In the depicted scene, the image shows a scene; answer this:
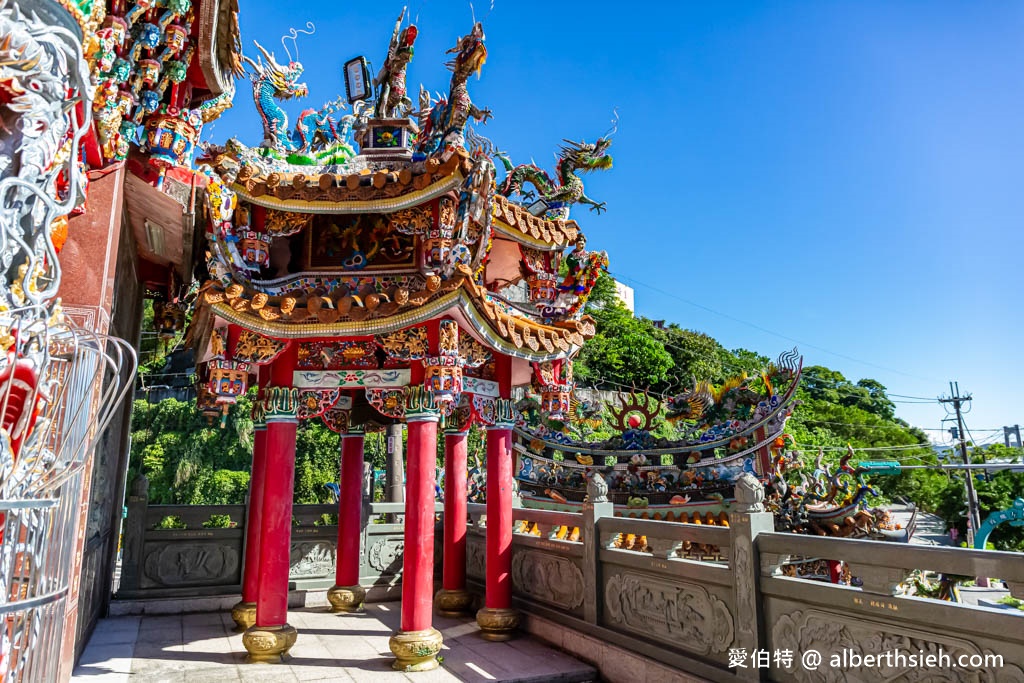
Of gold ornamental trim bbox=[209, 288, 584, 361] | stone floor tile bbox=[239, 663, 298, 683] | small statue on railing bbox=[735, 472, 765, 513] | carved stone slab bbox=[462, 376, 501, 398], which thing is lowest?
stone floor tile bbox=[239, 663, 298, 683]

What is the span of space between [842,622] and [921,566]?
0.73 m

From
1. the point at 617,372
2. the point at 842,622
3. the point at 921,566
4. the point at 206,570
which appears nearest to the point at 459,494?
the point at 206,570

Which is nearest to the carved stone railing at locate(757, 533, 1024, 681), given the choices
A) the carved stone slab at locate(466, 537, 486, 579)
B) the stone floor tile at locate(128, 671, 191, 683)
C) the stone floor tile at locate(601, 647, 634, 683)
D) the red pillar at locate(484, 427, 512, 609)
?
the stone floor tile at locate(601, 647, 634, 683)

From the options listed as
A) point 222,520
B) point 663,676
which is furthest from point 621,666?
point 222,520

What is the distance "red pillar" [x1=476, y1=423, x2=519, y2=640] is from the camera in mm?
7625

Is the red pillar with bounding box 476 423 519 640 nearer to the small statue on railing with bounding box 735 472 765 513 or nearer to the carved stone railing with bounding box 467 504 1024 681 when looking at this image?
the carved stone railing with bounding box 467 504 1024 681

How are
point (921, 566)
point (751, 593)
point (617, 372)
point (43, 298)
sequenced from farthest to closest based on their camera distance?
point (617, 372), point (751, 593), point (921, 566), point (43, 298)

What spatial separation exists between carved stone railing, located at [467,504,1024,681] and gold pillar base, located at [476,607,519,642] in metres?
0.33

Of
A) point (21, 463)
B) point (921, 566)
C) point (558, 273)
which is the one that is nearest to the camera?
point (21, 463)

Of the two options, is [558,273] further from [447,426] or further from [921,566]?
[921,566]

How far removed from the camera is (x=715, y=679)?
5.18 meters

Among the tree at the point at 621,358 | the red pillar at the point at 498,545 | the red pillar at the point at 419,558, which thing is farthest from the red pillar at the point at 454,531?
the tree at the point at 621,358

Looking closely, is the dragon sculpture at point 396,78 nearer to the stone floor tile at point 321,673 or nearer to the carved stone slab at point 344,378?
the carved stone slab at point 344,378

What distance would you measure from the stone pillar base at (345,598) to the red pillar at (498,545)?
212 cm
